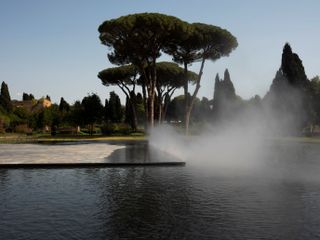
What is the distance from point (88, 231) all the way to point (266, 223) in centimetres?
327

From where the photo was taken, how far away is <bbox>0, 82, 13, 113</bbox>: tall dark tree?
9025 cm

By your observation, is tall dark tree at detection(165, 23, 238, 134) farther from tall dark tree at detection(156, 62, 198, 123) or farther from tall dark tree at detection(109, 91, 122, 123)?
tall dark tree at detection(109, 91, 122, 123)

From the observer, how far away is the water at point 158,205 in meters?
6.66

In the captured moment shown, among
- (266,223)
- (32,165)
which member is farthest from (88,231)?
(32,165)

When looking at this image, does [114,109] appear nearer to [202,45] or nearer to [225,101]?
[225,101]

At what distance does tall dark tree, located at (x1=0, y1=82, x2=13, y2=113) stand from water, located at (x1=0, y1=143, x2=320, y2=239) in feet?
270

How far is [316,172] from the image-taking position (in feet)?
47.8

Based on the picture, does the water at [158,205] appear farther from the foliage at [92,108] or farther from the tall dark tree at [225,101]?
the tall dark tree at [225,101]

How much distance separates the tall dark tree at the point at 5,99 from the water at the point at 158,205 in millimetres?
82362

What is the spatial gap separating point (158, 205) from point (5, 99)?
90547mm

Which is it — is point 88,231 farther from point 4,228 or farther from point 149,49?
point 149,49

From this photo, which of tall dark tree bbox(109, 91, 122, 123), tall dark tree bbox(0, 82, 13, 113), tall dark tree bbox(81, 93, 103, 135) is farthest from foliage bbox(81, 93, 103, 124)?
tall dark tree bbox(0, 82, 13, 113)

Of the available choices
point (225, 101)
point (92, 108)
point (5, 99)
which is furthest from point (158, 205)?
point (5, 99)

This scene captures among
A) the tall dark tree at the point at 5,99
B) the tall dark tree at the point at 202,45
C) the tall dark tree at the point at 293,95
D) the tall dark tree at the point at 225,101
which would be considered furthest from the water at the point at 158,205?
the tall dark tree at the point at 5,99
